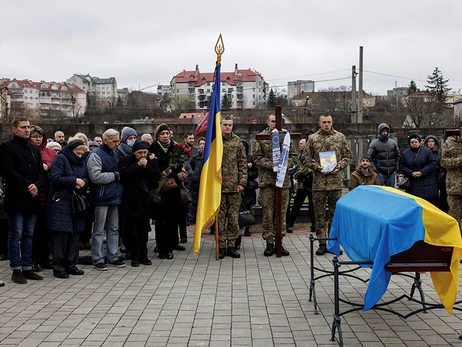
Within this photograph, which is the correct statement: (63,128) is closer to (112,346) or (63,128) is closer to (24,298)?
(24,298)

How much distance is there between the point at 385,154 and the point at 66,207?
6974 mm

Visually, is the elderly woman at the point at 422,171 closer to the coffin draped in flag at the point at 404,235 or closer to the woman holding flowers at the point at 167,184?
the woman holding flowers at the point at 167,184

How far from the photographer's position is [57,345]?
507 centimetres

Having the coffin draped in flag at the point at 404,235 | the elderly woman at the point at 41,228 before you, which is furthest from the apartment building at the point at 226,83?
the coffin draped in flag at the point at 404,235

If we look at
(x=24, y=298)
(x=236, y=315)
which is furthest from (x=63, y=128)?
(x=236, y=315)

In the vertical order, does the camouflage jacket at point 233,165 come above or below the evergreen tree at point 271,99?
below

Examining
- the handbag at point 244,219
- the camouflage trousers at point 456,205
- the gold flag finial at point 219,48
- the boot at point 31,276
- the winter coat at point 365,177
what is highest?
the gold flag finial at point 219,48

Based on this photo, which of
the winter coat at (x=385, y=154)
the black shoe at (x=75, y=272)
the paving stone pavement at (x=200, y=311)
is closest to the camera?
the paving stone pavement at (x=200, y=311)

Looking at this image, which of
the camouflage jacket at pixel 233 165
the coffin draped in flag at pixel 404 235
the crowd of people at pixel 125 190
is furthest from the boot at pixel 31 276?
the coffin draped in flag at pixel 404 235

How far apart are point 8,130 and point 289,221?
12.1 m

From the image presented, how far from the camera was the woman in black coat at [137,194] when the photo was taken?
28.0 feet

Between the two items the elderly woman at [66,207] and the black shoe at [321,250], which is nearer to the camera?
the elderly woman at [66,207]

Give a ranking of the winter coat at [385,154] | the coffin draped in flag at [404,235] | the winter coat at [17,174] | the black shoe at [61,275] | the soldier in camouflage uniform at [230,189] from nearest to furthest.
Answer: the coffin draped in flag at [404,235], the winter coat at [17,174], the black shoe at [61,275], the soldier in camouflage uniform at [230,189], the winter coat at [385,154]

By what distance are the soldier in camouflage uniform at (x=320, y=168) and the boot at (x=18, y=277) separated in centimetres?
461
